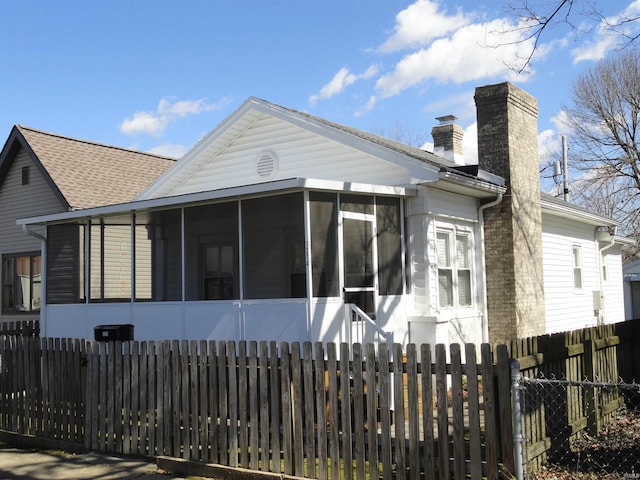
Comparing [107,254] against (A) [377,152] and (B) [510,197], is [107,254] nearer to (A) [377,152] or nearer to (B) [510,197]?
(A) [377,152]

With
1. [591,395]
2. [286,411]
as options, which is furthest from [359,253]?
[286,411]

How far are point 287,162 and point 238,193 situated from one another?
4.23m

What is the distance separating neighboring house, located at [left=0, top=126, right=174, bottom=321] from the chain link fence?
14816 millimetres

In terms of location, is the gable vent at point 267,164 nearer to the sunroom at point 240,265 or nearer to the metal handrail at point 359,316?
the sunroom at point 240,265

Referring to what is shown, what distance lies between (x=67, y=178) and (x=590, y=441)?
15939mm

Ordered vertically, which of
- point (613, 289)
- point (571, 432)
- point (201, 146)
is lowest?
point (571, 432)

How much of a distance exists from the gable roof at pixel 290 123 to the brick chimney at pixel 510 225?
0.68 meters

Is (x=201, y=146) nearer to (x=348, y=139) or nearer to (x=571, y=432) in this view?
(x=348, y=139)

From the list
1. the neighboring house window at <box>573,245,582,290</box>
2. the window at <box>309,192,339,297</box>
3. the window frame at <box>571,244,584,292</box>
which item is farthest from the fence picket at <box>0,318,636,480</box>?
the neighboring house window at <box>573,245,582,290</box>

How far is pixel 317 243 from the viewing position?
Result: 9969mm

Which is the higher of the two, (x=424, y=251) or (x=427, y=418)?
(x=424, y=251)

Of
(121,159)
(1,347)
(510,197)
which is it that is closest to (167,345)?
(1,347)

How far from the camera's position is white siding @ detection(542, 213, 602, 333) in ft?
53.6

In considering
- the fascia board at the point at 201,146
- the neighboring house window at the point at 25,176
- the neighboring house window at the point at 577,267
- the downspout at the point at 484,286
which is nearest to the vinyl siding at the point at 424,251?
the downspout at the point at 484,286
